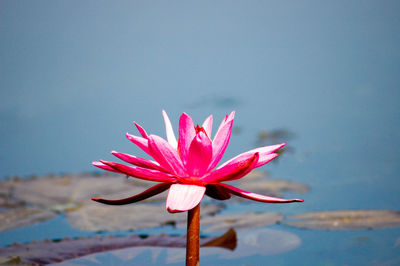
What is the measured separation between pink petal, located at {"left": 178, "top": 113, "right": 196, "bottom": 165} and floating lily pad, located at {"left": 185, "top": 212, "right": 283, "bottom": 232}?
0.76m

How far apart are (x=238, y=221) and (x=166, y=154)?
0.91 m

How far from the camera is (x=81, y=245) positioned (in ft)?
3.62

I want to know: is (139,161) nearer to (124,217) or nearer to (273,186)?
(124,217)

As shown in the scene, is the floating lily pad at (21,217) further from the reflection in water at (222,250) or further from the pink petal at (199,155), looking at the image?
the pink petal at (199,155)

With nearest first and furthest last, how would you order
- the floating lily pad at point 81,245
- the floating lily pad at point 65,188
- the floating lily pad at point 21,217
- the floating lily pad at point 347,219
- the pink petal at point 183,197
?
1. the pink petal at point 183,197
2. the floating lily pad at point 81,245
3. the floating lily pad at point 347,219
4. the floating lily pad at point 21,217
5. the floating lily pad at point 65,188

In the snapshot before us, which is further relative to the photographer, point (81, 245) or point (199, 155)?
point (81, 245)

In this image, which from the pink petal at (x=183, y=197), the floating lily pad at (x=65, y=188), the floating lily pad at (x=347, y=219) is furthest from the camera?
the floating lily pad at (x=65, y=188)

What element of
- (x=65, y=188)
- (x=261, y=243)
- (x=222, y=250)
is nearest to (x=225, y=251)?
(x=222, y=250)

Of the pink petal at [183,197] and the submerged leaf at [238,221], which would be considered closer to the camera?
the pink petal at [183,197]

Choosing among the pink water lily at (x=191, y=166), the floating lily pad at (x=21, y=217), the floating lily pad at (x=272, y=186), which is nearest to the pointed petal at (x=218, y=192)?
the pink water lily at (x=191, y=166)

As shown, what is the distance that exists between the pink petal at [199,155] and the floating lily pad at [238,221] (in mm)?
756

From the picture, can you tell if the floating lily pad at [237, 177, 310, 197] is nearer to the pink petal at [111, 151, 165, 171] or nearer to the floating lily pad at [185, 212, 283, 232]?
the floating lily pad at [185, 212, 283, 232]

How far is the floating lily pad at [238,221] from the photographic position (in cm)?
133

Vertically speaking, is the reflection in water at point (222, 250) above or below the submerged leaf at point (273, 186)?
below
